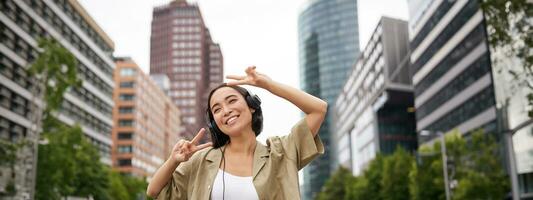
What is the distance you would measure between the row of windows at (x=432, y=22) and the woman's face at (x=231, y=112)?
50800 mm

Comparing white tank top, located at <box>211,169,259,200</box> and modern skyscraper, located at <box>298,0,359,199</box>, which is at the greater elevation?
modern skyscraper, located at <box>298,0,359,199</box>

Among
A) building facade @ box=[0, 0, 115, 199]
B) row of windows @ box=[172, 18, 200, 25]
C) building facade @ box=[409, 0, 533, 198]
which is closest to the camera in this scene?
building facade @ box=[409, 0, 533, 198]

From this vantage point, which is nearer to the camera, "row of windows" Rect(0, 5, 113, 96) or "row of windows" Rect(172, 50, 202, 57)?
"row of windows" Rect(0, 5, 113, 96)

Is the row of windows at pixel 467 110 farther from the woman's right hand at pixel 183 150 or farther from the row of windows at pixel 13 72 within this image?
the woman's right hand at pixel 183 150

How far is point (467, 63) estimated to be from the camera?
48.2m

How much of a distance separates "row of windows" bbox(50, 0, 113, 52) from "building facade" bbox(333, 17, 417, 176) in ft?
114

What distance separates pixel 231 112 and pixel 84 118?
62.5 meters

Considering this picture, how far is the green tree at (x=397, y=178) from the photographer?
44406 millimetres

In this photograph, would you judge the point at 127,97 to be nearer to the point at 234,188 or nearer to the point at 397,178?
the point at 397,178

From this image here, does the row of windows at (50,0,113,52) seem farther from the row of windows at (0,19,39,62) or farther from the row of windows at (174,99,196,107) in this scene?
the row of windows at (174,99,196,107)

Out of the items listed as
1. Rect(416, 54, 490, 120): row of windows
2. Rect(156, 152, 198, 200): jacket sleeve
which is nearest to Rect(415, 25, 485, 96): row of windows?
Rect(416, 54, 490, 120): row of windows

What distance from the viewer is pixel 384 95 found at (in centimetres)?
7719

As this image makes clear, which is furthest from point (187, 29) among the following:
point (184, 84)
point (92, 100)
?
point (92, 100)

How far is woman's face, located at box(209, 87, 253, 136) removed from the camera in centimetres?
346
